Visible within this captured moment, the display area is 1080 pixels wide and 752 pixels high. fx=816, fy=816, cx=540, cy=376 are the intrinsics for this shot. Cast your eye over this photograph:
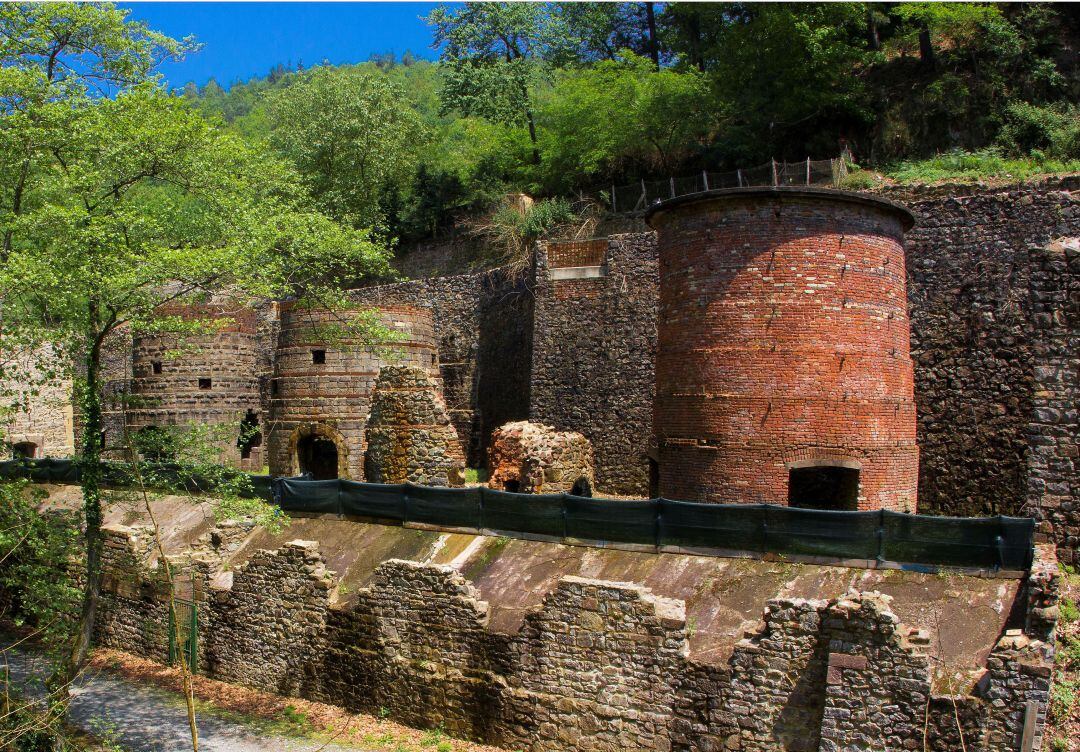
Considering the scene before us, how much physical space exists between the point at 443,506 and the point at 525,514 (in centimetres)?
160

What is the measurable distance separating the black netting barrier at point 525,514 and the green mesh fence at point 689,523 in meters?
0.01

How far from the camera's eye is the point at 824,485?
45.8ft

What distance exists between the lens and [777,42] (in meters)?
26.9

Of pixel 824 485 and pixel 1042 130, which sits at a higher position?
pixel 1042 130

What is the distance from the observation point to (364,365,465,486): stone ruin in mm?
16219

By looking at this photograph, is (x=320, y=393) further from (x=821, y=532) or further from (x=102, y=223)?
(x=821, y=532)

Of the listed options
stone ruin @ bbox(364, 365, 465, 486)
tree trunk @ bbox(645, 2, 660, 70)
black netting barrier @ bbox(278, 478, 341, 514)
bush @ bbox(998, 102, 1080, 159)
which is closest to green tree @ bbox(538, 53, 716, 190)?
tree trunk @ bbox(645, 2, 660, 70)

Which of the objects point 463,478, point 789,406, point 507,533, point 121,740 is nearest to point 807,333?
point 789,406

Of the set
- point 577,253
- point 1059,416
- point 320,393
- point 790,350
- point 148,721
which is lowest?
point 148,721

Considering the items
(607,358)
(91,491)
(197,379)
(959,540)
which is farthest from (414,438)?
(959,540)

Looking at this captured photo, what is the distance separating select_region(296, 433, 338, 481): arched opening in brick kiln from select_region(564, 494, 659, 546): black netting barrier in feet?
32.4

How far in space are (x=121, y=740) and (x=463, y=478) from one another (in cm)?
739

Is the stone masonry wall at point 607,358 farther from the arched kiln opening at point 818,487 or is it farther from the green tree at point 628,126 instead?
the green tree at point 628,126

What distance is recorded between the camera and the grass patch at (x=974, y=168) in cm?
2000
